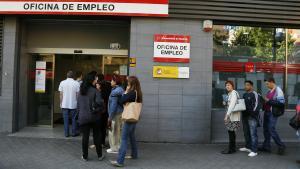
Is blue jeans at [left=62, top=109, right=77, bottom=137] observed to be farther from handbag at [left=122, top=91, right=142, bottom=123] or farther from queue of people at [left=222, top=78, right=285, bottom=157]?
queue of people at [left=222, top=78, right=285, bottom=157]

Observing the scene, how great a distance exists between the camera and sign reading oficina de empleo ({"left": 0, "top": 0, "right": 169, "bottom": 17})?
10.6 m

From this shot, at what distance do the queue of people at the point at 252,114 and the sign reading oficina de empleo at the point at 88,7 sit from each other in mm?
2661

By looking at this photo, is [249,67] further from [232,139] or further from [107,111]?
[107,111]

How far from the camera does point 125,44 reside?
40.6ft

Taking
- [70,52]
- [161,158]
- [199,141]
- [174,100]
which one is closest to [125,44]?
[70,52]

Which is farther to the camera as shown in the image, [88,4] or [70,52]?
[70,52]

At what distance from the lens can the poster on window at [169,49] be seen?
35.3 feet

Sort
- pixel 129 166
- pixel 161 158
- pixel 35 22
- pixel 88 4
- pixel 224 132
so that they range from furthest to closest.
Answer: pixel 35 22 → pixel 224 132 → pixel 88 4 → pixel 161 158 → pixel 129 166

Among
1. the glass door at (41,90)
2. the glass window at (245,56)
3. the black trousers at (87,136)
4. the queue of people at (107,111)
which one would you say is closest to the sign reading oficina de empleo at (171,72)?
the glass window at (245,56)

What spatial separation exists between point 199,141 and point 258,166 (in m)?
2.59

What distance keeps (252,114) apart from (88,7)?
4707 mm

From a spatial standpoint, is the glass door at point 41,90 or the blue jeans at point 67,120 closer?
the blue jeans at point 67,120

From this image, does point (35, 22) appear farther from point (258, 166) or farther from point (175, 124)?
point (258, 166)

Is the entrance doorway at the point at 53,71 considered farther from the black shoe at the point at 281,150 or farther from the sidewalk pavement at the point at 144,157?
the black shoe at the point at 281,150
